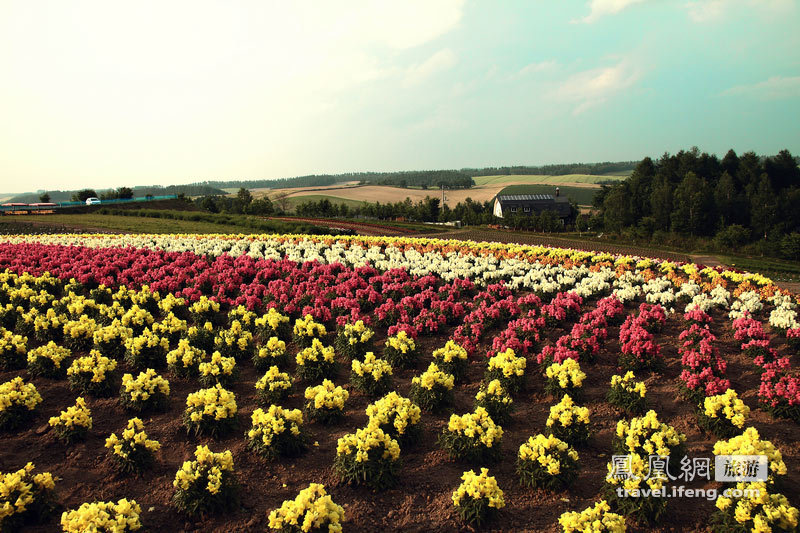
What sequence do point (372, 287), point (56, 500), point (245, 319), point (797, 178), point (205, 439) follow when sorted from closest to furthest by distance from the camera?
point (56, 500)
point (205, 439)
point (245, 319)
point (372, 287)
point (797, 178)

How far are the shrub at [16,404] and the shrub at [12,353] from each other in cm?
271

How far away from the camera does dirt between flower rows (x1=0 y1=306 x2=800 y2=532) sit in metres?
5.86

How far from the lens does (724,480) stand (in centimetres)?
615

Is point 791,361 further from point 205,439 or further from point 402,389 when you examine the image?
point 205,439

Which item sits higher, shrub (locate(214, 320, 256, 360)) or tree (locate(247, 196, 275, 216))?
tree (locate(247, 196, 275, 216))

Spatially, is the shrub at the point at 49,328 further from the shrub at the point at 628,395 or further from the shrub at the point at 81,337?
the shrub at the point at 628,395

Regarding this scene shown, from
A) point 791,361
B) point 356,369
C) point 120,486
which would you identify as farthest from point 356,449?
point 791,361

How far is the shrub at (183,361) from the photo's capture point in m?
9.54

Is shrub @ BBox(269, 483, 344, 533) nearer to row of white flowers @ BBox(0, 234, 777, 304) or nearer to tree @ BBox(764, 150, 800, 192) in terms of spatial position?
row of white flowers @ BBox(0, 234, 777, 304)

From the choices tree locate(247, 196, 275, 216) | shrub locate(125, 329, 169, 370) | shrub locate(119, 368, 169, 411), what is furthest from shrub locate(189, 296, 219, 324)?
tree locate(247, 196, 275, 216)

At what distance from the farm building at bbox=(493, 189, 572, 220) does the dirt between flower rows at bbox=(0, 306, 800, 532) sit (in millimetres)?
90276

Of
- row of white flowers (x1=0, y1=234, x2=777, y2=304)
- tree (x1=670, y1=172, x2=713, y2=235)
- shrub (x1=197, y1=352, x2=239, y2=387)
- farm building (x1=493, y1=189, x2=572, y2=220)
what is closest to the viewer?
shrub (x1=197, y1=352, x2=239, y2=387)

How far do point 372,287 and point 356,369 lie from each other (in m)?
5.65

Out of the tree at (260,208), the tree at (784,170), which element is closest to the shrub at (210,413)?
the tree at (260,208)
